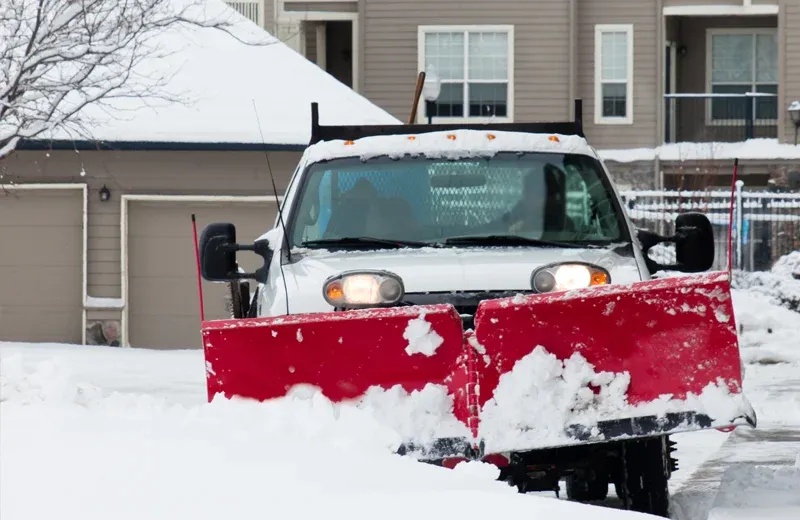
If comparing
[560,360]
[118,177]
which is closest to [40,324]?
[118,177]

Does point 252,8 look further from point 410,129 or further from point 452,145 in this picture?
point 452,145

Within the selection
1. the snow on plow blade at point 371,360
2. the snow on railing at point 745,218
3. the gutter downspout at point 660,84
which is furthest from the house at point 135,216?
the snow on plow blade at point 371,360

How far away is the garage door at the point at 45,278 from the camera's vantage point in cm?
2172

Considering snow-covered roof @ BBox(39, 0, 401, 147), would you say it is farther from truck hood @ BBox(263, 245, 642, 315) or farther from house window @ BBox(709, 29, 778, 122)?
truck hood @ BBox(263, 245, 642, 315)

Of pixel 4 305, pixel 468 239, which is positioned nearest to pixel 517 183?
pixel 468 239

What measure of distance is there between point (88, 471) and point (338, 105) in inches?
621

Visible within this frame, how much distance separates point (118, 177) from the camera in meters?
21.5

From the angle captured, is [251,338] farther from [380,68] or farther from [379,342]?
[380,68]

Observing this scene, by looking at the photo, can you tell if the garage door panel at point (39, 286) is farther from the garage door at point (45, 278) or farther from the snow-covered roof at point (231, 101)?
the snow-covered roof at point (231, 101)

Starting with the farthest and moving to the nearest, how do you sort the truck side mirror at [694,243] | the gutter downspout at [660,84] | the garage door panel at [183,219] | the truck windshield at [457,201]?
the gutter downspout at [660,84]
the garage door panel at [183,219]
the truck windshield at [457,201]
the truck side mirror at [694,243]

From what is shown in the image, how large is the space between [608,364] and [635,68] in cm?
2364

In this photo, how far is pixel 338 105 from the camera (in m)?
21.3

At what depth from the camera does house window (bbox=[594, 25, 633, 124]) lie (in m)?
29.6

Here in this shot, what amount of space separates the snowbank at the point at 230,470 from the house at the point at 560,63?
22.4 m
